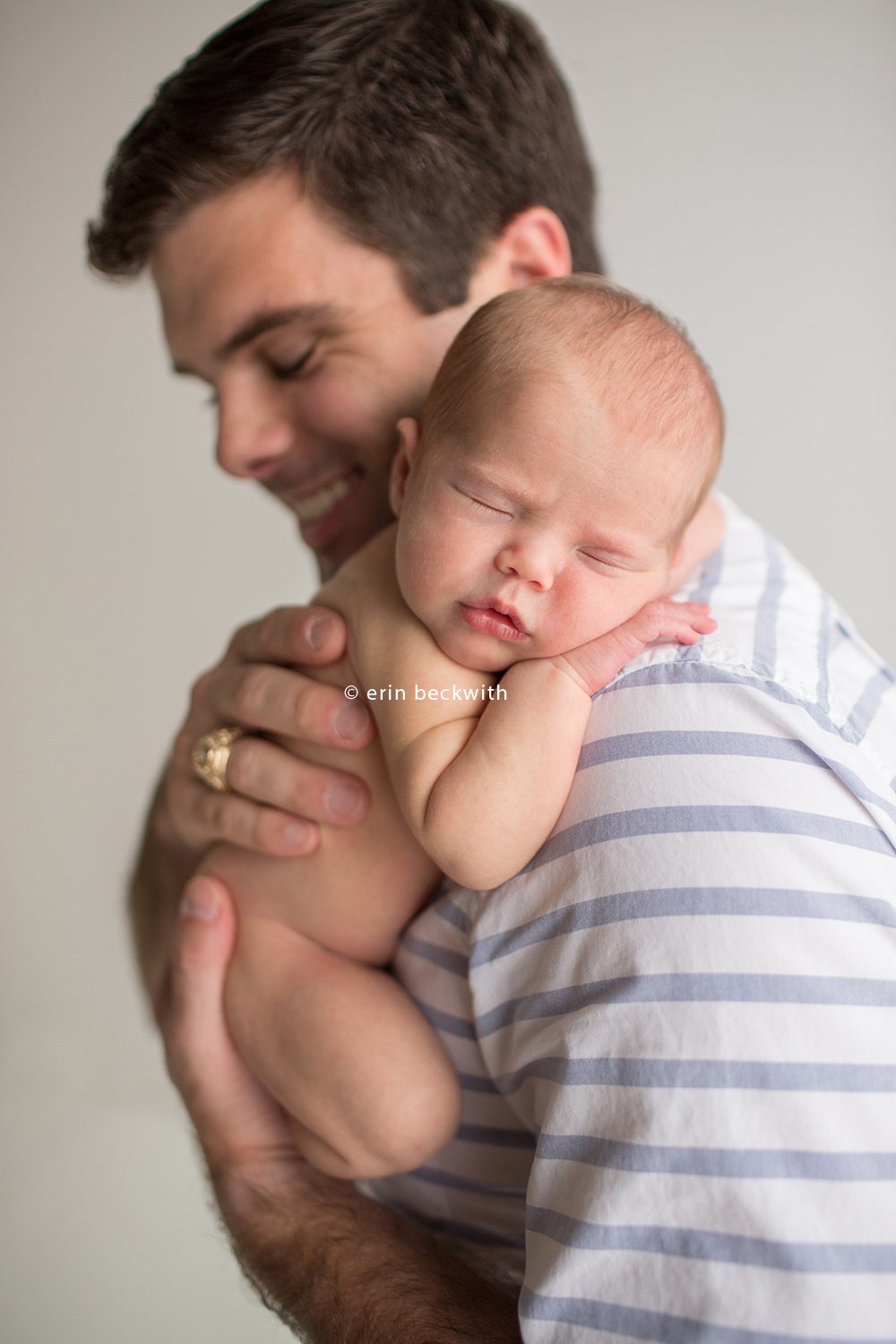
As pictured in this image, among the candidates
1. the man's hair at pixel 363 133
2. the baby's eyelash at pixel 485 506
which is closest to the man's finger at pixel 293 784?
the baby's eyelash at pixel 485 506

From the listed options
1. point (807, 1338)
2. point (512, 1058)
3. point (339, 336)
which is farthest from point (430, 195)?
point (807, 1338)

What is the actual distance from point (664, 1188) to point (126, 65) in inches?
99.7

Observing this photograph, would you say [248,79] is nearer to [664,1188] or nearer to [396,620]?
[396,620]

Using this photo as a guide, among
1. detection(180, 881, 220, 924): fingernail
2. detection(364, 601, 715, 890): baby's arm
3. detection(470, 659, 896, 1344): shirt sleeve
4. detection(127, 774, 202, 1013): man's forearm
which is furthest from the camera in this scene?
detection(127, 774, 202, 1013): man's forearm

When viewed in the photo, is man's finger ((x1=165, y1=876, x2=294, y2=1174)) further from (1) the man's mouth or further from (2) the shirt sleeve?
(1) the man's mouth

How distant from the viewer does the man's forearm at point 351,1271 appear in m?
1.03

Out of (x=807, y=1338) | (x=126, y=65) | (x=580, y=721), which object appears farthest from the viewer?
(x=126, y=65)

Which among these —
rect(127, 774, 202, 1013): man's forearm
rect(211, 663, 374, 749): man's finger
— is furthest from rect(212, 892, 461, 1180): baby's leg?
rect(127, 774, 202, 1013): man's forearm

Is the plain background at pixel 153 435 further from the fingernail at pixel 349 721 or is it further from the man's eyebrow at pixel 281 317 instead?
the fingernail at pixel 349 721

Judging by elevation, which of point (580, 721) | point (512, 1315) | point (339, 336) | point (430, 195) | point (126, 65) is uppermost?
point (126, 65)

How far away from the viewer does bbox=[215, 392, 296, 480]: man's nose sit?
1.49 m

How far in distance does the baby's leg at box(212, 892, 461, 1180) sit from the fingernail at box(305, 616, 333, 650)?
1.10 ft

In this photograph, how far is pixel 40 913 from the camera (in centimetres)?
251

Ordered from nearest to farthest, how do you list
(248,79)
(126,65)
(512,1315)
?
(512,1315) < (248,79) < (126,65)
